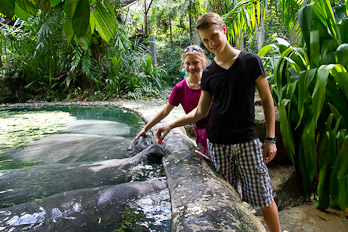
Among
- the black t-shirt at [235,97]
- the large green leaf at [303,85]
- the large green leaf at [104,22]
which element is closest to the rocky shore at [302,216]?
the large green leaf at [303,85]

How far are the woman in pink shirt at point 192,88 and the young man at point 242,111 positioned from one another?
0.39 meters

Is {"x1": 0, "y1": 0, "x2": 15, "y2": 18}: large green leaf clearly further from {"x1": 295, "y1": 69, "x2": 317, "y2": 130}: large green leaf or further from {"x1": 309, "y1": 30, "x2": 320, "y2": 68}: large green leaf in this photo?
{"x1": 309, "y1": 30, "x2": 320, "y2": 68}: large green leaf

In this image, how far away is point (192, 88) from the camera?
197 centimetres

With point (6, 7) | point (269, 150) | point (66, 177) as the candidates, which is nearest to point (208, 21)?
point (269, 150)

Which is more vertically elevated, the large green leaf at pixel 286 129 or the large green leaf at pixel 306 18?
the large green leaf at pixel 306 18

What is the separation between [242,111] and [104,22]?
98 cm

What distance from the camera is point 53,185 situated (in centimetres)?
161

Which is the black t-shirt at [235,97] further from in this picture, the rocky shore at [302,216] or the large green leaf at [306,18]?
the rocky shore at [302,216]

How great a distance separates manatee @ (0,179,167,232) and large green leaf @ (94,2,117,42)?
915 millimetres

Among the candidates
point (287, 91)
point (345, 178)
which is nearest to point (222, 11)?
point (287, 91)

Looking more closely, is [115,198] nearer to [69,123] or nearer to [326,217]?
[326,217]

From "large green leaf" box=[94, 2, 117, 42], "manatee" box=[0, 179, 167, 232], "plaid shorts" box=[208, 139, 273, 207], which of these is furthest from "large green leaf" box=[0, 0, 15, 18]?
"plaid shorts" box=[208, 139, 273, 207]

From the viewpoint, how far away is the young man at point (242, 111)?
53.3 inches

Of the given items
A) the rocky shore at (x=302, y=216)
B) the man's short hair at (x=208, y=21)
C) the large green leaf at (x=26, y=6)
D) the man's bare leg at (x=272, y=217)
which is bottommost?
the rocky shore at (x=302, y=216)
